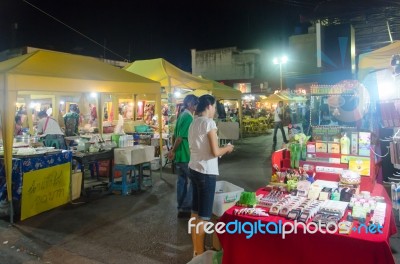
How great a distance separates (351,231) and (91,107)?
14.7 meters

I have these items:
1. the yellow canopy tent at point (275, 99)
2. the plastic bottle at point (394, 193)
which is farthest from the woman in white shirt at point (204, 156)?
the yellow canopy tent at point (275, 99)

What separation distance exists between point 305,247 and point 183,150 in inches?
110

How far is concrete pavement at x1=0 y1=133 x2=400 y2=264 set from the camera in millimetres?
4066

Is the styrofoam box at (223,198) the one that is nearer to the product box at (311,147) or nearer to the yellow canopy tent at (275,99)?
the product box at (311,147)

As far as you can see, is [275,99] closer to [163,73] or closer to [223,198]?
[163,73]

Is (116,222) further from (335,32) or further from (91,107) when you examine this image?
(91,107)

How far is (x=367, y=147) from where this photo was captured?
407 centimetres

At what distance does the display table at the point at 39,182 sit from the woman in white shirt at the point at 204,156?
10.9 feet

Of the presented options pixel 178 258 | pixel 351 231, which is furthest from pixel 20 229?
pixel 351 231

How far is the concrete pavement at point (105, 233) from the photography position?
13.3 feet

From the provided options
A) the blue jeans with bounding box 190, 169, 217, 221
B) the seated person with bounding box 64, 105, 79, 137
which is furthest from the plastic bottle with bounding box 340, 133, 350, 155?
the seated person with bounding box 64, 105, 79, 137

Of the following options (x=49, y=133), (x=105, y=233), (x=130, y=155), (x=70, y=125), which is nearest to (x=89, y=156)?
(x=130, y=155)

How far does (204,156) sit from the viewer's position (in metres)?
3.49

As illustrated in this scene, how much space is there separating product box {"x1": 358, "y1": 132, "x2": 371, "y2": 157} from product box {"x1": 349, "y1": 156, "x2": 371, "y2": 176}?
0.27ft
